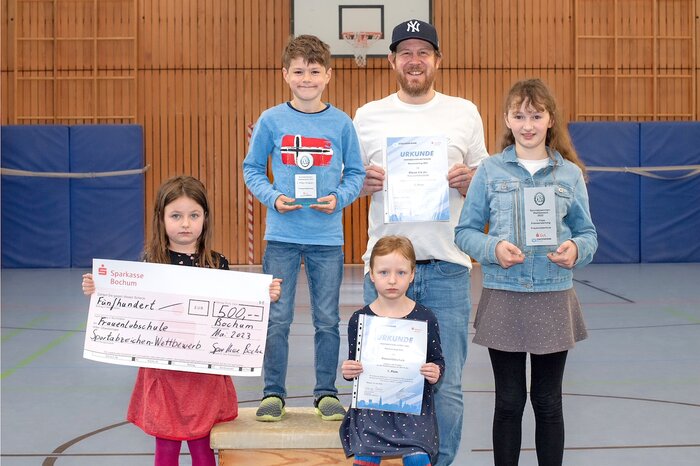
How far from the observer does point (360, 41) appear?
12.3 metres

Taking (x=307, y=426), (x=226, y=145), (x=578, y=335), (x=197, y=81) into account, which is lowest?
(x=307, y=426)

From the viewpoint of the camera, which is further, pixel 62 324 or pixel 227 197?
pixel 227 197

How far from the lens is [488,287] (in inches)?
119

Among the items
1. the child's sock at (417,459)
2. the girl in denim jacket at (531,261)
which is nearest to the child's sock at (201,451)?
the child's sock at (417,459)

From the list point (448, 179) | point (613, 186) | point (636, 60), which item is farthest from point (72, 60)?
point (448, 179)

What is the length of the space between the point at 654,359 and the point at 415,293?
Result: 3451mm

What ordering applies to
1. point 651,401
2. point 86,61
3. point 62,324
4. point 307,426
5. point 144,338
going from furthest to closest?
point 86,61, point 62,324, point 651,401, point 307,426, point 144,338

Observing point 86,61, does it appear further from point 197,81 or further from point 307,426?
point 307,426

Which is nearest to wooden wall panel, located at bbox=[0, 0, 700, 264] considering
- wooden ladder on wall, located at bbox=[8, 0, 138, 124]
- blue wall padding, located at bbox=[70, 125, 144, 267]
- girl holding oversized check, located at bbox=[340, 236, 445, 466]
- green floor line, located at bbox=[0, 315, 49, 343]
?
wooden ladder on wall, located at bbox=[8, 0, 138, 124]

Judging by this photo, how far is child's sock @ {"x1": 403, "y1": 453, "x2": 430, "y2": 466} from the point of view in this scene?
2.80m

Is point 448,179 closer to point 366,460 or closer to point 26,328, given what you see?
point 366,460

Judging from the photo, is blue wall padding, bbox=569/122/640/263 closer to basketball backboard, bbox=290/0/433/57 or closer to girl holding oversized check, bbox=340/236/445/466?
basketball backboard, bbox=290/0/433/57

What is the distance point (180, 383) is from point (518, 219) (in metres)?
1.32

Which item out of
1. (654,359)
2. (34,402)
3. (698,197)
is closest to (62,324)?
(34,402)
